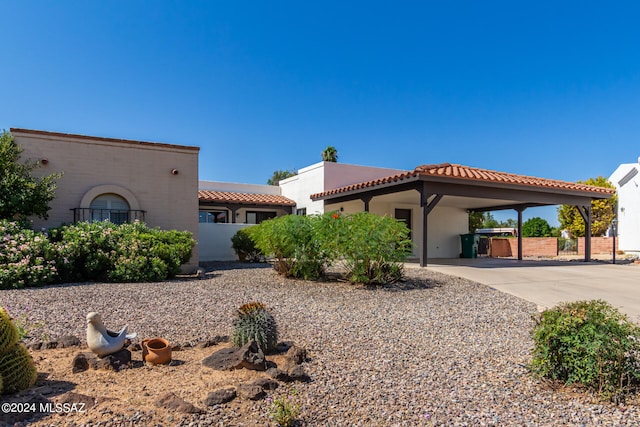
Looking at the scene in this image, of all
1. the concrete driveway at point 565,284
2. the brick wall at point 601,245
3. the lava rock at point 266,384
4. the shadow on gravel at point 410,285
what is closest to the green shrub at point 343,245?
the shadow on gravel at point 410,285

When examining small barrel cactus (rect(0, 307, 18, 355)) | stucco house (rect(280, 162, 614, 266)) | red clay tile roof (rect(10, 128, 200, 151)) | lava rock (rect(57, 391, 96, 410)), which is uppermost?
red clay tile roof (rect(10, 128, 200, 151))

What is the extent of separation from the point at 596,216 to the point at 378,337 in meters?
27.4

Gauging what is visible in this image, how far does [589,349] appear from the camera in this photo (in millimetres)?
3283

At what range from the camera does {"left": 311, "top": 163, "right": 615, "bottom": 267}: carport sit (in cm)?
1232

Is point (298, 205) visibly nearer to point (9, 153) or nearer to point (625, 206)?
point (9, 153)

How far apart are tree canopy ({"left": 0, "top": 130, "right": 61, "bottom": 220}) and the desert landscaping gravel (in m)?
3.14

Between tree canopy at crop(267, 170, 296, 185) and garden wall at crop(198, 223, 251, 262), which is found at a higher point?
tree canopy at crop(267, 170, 296, 185)

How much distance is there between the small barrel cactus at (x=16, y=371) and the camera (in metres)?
2.96

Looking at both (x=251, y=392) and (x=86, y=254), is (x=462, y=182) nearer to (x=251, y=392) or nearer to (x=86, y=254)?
(x=86, y=254)

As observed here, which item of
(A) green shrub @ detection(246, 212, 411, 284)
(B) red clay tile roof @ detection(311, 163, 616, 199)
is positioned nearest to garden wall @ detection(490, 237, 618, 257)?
(B) red clay tile roof @ detection(311, 163, 616, 199)

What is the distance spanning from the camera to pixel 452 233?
65.5 feet

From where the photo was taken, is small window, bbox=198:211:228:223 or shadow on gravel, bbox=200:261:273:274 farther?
small window, bbox=198:211:228:223

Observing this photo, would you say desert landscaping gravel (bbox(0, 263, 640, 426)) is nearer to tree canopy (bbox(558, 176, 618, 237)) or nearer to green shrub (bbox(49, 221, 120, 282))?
green shrub (bbox(49, 221, 120, 282))

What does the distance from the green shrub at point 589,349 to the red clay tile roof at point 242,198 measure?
15.4 metres
